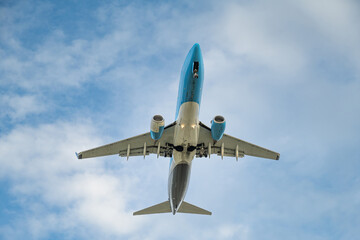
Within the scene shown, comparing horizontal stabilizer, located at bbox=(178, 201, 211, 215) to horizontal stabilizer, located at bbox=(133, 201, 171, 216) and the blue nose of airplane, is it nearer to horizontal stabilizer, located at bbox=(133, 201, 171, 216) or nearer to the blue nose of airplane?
horizontal stabilizer, located at bbox=(133, 201, 171, 216)

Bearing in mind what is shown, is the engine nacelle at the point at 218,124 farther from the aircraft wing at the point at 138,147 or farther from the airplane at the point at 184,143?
the aircraft wing at the point at 138,147

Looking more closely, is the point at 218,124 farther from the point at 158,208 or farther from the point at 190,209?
the point at 158,208

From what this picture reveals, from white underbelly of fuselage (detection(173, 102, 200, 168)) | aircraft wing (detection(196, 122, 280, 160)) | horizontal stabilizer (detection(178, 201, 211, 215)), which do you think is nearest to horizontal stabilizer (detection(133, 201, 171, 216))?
horizontal stabilizer (detection(178, 201, 211, 215))

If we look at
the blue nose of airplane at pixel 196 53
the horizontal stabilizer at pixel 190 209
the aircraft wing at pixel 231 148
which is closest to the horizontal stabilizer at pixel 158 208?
the horizontal stabilizer at pixel 190 209

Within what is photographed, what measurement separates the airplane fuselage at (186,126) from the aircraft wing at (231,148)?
181 cm

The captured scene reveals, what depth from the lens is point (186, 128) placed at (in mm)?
29297

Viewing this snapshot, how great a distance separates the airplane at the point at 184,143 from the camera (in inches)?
1137

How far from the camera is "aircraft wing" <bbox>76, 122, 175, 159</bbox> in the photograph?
32844 millimetres

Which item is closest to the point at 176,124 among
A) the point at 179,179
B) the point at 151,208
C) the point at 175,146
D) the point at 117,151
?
the point at 175,146

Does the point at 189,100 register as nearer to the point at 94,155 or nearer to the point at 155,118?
the point at 155,118

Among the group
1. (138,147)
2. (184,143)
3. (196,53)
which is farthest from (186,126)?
(138,147)

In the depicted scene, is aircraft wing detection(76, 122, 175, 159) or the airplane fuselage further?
aircraft wing detection(76, 122, 175, 159)

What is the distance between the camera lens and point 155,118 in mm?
28984

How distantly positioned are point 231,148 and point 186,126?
24.1 ft
